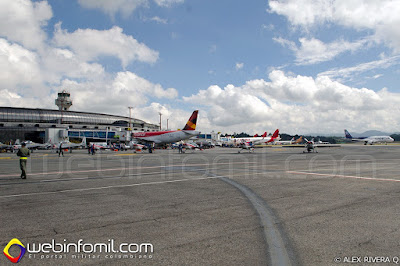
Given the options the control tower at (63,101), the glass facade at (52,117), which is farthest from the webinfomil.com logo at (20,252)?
the control tower at (63,101)

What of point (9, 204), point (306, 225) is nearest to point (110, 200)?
point (9, 204)

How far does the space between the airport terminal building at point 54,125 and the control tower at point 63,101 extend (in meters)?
12.7

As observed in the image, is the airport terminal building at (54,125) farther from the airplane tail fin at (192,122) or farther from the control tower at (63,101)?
the airplane tail fin at (192,122)

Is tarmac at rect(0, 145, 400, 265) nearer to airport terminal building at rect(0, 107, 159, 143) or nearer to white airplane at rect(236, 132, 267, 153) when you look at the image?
white airplane at rect(236, 132, 267, 153)

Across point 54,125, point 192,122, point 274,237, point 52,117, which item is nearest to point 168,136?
point 192,122

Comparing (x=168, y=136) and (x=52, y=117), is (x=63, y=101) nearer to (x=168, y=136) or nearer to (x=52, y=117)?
(x=52, y=117)

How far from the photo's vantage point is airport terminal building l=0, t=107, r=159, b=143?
3633 inches

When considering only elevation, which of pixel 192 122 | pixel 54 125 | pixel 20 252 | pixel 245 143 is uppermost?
pixel 54 125

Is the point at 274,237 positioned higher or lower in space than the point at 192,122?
lower

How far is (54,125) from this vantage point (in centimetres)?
10812

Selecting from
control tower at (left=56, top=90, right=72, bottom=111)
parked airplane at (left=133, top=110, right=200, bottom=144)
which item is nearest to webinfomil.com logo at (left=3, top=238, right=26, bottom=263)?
parked airplane at (left=133, top=110, right=200, bottom=144)

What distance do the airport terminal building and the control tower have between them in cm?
1266

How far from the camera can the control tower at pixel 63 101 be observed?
145125 millimetres

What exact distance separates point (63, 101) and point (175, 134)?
114 m
